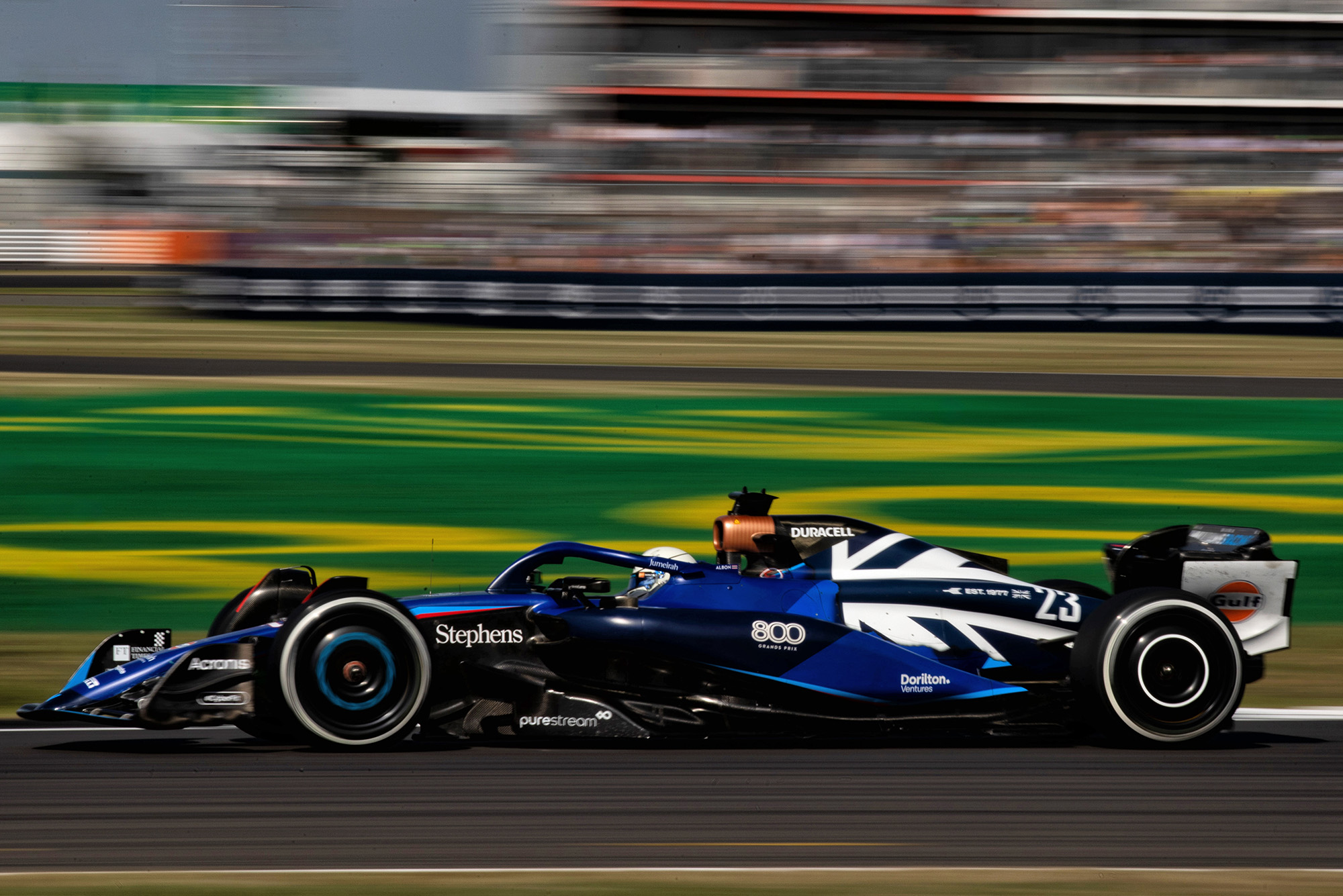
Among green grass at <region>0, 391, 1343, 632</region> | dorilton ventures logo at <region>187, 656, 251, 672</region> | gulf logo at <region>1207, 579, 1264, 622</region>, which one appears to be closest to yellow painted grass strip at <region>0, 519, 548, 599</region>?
green grass at <region>0, 391, 1343, 632</region>

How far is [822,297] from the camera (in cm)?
2109

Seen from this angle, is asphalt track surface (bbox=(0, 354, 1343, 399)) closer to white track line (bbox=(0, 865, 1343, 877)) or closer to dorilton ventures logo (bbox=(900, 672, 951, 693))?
dorilton ventures logo (bbox=(900, 672, 951, 693))

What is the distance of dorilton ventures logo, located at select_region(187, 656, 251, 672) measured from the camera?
5.14 m

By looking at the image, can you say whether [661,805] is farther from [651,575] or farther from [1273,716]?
[1273,716]

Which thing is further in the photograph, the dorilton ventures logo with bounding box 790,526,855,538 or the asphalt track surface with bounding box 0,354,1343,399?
the asphalt track surface with bounding box 0,354,1343,399

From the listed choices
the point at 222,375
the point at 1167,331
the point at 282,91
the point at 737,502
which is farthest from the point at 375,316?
the point at 282,91

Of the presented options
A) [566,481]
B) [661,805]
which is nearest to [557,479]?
[566,481]

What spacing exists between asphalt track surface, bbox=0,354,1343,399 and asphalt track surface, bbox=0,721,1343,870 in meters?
11.0

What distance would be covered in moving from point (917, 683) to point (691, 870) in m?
1.59

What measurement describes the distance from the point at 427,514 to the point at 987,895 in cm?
760

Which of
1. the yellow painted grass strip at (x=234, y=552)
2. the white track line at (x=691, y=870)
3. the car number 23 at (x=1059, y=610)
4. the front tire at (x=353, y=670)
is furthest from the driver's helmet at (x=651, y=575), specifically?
the yellow painted grass strip at (x=234, y=552)

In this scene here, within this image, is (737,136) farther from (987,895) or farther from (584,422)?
(987,895)

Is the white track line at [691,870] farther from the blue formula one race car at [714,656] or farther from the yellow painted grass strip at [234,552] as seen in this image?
the yellow painted grass strip at [234,552]

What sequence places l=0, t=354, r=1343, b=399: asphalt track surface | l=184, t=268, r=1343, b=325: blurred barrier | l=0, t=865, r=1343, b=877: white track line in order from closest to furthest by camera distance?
l=0, t=865, r=1343, b=877: white track line → l=0, t=354, r=1343, b=399: asphalt track surface → l=184, t=268, r=1343, b=325: blurred barrier
